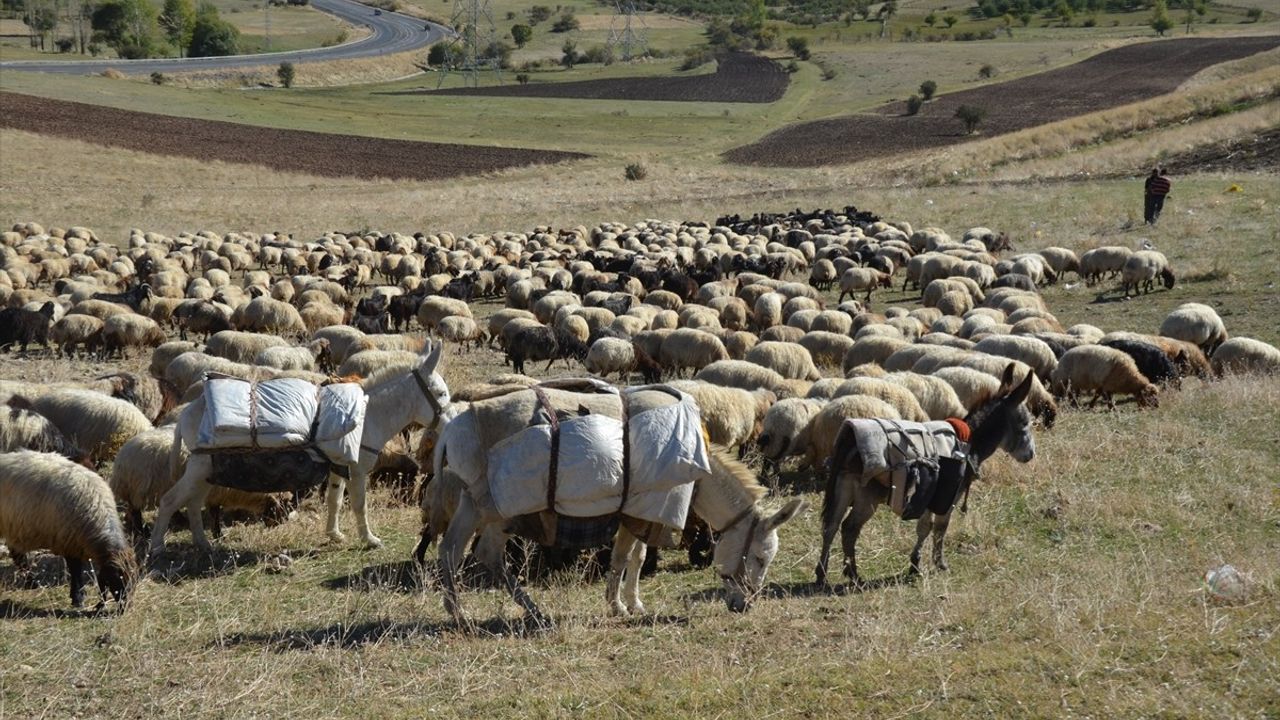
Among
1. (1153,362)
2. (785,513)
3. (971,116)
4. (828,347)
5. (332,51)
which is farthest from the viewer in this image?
(332,51)

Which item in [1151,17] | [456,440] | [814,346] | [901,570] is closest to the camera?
[456,440]

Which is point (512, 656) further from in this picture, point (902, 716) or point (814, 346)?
point (814, 346)

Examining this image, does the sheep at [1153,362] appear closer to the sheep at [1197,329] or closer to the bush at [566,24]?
the sheep at [1197,329]

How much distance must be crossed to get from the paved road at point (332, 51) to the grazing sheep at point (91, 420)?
82307mm

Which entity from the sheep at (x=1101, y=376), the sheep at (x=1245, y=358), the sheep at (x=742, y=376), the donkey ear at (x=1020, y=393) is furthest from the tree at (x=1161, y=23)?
the donkey ear at (x=1020, y=393)

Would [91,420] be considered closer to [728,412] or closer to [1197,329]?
[728,412]

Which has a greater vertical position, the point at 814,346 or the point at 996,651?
the point at 996,651

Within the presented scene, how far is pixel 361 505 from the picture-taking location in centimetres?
970

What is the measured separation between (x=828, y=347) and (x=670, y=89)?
8831 cm

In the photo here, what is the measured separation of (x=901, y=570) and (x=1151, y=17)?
146200 millimetres

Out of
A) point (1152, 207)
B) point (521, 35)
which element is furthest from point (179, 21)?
point (1152, 207)

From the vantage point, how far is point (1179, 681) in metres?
5.75

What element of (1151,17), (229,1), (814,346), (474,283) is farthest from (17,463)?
(229,1)

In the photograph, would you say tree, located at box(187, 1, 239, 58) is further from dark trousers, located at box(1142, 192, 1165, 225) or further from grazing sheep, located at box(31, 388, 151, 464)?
grazing sheep, located at box(31, 388, 151, 464)
